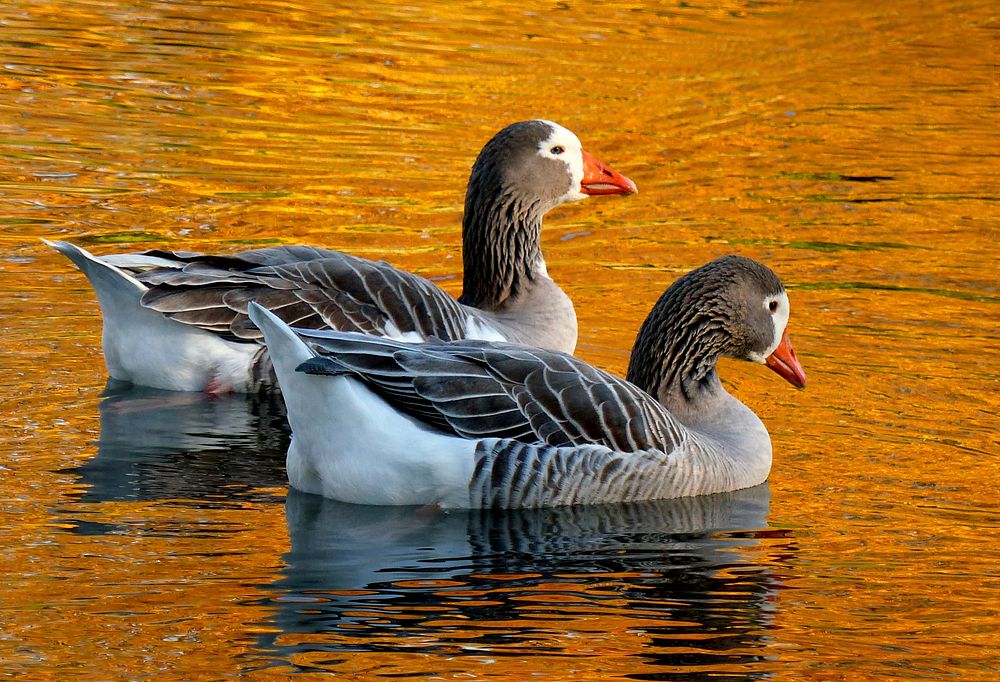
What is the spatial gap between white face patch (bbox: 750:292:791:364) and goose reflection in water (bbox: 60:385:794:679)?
2.78 feet

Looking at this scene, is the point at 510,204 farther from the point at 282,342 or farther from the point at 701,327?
the point at 282,342

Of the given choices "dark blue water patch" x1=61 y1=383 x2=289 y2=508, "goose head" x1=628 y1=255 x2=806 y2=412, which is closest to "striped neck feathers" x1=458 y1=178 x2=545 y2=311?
"dark blue water patch" x1=61 y1=383 x2=289 y2=508

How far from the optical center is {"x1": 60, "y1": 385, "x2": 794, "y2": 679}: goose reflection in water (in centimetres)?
641

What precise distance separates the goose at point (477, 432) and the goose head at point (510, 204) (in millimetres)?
2426

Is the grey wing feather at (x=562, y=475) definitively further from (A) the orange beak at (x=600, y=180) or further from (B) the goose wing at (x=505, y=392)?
(A) the orange beak at (x=600, y=180)

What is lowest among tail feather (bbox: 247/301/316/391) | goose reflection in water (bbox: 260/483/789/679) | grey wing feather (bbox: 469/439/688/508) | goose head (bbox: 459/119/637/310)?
goose reflection in water (bbox: 260/483/789/679)

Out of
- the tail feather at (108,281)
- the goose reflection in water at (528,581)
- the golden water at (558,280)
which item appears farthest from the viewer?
the tail feather at (108,281)

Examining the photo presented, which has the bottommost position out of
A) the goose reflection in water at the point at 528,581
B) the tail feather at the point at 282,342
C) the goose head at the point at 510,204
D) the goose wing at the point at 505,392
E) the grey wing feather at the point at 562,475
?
the goose reflection in water at the point at 528,581

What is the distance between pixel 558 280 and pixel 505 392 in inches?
198

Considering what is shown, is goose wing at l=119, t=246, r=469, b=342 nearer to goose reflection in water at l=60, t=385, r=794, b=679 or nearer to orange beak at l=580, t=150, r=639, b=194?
goose reflection in water at l=60, t=385, r=794, b=679

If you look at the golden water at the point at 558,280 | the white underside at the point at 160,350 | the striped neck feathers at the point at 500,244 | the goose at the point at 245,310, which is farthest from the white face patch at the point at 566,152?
the white underside at the point at 160,350

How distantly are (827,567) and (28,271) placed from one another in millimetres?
6926

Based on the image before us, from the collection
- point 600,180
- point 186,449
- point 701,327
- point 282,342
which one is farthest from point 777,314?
point 186,449

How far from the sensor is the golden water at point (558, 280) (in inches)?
259
